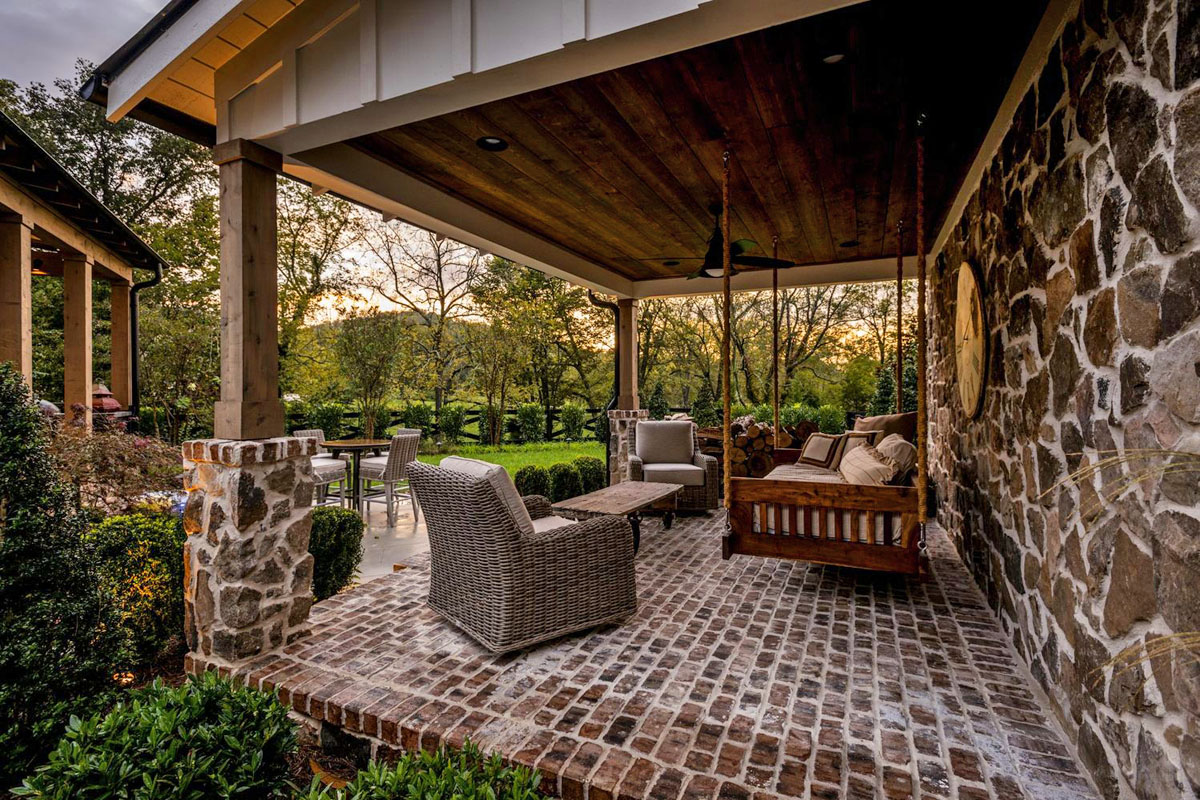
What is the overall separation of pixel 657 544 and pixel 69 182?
6.32m

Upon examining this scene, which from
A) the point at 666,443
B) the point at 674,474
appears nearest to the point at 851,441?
the point at 674,474

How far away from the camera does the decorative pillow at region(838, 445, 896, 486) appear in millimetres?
3359

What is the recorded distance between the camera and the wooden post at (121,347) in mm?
7801

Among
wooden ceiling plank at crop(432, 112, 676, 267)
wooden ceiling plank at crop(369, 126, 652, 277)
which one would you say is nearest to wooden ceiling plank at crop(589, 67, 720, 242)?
wooden ceiling plank at crop(432, 112, 676, 267)

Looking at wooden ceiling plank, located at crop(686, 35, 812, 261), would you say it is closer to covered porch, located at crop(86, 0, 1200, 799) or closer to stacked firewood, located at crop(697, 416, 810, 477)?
covered porch, located at crop(86, 0, 1200, 799)

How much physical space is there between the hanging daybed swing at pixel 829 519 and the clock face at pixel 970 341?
0.39 metres

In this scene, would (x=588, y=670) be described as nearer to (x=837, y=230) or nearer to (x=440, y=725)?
(x=440, y=725)

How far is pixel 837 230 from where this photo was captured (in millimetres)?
5227

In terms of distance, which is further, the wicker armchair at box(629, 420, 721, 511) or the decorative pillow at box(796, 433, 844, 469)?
the wicker armchair at box(629, 420, 721, 511)

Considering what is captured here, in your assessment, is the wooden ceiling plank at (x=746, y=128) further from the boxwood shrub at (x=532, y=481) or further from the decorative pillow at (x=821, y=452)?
the boxwood shrub at (x=532, y=481)

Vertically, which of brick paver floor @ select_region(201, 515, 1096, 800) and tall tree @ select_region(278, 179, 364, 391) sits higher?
tall tree @ select_region(278, 179, 364, 391)

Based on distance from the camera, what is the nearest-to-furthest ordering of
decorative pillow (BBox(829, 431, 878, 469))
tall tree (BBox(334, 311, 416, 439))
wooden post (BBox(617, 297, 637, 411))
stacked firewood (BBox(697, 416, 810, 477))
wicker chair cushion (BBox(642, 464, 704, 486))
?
decorative pillow (BBox(829, 431, 878, 469)), wicker chair cushion (BBox(642, 464, 704, 486)), stacked firewood (BBox(697, 416, 810, 477)), wooden post (BBox(617, 297, 637, 411)), tall tree (BBox(334, 311, 416, 439))

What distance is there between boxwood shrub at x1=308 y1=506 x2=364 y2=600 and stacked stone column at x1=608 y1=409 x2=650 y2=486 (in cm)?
392

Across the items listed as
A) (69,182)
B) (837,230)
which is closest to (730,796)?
(837,230)
